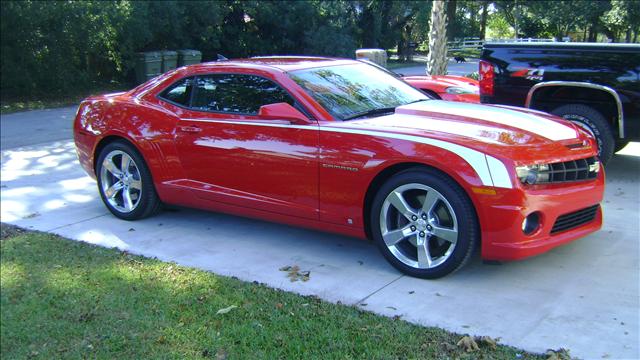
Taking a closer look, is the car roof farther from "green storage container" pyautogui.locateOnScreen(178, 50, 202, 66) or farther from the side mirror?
"green storage container" pyautogui.locateOnScreen(178, 50, 202, 66)

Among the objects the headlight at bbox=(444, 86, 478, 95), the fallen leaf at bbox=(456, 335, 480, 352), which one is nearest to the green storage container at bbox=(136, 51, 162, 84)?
the headlight at bbox=(444, 86, 478, 95)

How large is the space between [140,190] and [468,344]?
146 inches

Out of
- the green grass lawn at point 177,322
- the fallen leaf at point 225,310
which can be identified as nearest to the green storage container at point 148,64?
the green grass lawn at point 177,322

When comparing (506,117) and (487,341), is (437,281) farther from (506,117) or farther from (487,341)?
(506,117)

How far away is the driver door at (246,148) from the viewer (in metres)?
4.85

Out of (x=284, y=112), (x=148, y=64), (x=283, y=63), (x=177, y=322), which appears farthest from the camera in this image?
(x=148, y=64)

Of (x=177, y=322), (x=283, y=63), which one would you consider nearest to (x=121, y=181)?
(x=283, y=63)

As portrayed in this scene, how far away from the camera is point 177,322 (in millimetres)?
3887

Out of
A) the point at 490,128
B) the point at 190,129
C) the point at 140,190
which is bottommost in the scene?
the point at 140,190

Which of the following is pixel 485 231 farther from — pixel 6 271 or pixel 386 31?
pixel 386 31

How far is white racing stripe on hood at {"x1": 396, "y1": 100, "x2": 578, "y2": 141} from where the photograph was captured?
469cm

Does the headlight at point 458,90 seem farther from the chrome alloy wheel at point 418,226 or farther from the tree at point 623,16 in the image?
the tree at point 623,16

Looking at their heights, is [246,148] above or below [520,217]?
above

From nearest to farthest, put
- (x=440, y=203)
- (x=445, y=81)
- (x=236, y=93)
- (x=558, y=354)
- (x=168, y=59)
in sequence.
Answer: (x=558, y=354) → (x=440, y=203) → (x=236, y=93) → (x=445, y=81) → (x=168, y=59)
